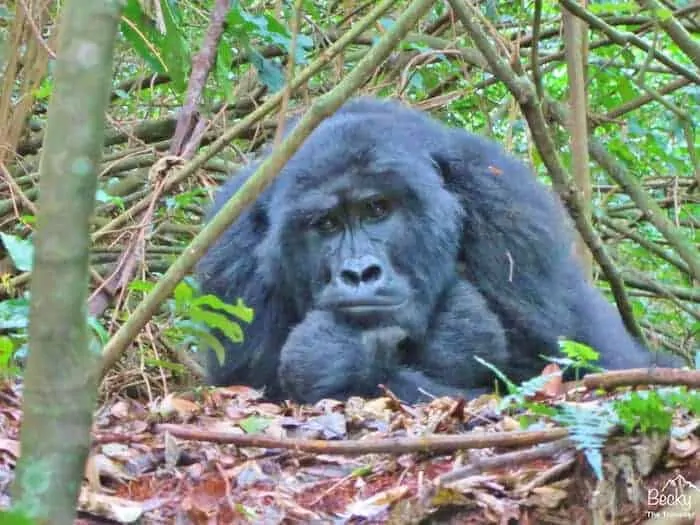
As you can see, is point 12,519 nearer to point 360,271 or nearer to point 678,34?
point 360,271

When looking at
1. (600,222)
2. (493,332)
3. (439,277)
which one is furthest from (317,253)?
(600,222)

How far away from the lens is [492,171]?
425 cm

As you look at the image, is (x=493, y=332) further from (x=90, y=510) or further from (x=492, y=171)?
(x=90, y=510)

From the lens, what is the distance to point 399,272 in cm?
406

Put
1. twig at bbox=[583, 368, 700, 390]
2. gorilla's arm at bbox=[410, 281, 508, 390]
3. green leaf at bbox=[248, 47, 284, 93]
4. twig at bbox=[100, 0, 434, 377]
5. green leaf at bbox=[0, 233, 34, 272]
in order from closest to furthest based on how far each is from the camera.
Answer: twig at bbox=[100, 0, 434, 377], twig at bbox=[583, 368, 700, 390], green leaf at bbox=[0, 233, 34, 272], gorilla's arm at bbox=[410, 281, 508, 390], green leaf at bbox=[248, 47, 284, 93]

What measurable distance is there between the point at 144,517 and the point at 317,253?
219cm

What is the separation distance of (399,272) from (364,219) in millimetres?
249

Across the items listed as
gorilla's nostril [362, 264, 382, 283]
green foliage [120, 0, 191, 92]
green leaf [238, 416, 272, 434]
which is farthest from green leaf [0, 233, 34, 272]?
gorilla's nostril [362, 264, 382, 283]

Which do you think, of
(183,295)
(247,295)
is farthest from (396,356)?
(183,295)

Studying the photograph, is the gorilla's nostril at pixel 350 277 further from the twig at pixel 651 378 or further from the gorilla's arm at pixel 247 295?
the twig at pixel 651 378

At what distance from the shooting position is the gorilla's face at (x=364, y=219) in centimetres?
407

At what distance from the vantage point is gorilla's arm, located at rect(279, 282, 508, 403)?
3.83m

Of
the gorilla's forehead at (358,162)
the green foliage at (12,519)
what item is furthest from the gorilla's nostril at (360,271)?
the green foliage at (12,519)

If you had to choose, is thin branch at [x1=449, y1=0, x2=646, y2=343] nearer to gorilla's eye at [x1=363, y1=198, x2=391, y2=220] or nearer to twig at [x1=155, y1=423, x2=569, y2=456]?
gorilla's eye at [x1=363, y1=198, x2=391, y2=220]
